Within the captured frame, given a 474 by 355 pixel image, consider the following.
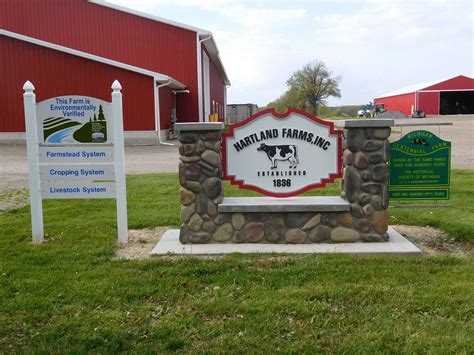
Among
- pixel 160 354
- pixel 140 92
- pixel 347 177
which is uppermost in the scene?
pixel 140 92

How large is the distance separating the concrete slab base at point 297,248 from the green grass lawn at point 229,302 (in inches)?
8.2

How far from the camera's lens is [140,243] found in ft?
19.7

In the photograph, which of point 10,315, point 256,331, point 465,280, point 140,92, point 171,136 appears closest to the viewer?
point 256,331

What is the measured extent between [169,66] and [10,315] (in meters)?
21.5

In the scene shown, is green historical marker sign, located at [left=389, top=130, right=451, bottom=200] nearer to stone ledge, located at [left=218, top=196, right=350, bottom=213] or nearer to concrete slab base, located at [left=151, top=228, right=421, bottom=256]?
concrete slab base, located at [left=151, top=228, right=421, bottom=256]

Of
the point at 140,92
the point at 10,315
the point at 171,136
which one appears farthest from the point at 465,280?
the point at 171,136

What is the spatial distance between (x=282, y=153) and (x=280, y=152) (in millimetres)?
25

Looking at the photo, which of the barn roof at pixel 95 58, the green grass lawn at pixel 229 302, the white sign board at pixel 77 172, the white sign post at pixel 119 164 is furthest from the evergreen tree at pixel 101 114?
the barn roof at pixel 95 58

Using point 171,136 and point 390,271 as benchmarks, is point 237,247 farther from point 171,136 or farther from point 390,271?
point 171,136

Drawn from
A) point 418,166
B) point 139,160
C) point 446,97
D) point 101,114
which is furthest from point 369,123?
point 446,97

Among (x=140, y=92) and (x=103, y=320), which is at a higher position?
(x=140, y=92)

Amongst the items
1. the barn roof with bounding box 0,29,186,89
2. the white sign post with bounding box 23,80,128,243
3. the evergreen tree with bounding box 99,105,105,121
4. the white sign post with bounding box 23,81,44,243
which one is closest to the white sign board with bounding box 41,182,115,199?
the white sign post with bounding box 23,80,128,243

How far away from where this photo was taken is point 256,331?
3.53m

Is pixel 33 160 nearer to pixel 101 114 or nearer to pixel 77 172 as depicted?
pixel 77 172
